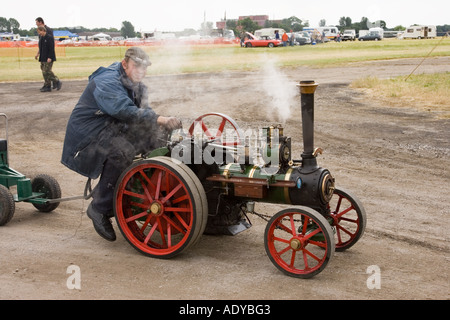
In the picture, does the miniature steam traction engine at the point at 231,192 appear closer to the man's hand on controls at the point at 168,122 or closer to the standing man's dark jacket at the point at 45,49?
the man's hand on controls at the point at 168,122

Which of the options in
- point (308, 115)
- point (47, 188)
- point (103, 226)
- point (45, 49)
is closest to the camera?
point (308, 115)

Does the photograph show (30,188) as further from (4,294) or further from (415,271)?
(415,271)

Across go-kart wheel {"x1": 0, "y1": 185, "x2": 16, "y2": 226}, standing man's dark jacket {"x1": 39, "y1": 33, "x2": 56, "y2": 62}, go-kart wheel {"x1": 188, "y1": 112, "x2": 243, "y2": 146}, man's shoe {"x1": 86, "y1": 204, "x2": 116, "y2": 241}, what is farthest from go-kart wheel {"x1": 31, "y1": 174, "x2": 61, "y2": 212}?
standing man's dark jacket {"x1": 39, "y1": 33, "x2": 56, "y2": 62}

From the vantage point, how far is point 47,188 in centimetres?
574

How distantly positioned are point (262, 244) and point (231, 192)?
0.63 metres

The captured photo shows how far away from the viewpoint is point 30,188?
18.1 feet

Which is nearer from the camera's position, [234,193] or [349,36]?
[234,193]

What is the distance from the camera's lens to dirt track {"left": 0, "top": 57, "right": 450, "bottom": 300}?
3.89 m

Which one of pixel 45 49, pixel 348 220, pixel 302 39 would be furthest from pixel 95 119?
pixel 302 39

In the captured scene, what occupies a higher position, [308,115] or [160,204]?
[308,115]

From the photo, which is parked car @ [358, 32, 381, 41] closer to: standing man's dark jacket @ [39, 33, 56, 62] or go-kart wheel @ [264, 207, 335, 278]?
standing man's dark jacket @ [39, 33, 56, 62]

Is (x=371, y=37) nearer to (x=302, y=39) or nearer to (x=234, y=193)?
(x=302, y=39)

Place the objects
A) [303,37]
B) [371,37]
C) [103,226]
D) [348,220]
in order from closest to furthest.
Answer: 1. [348,220]
2. [103,226]
3. [303,37]
4. [371,37]

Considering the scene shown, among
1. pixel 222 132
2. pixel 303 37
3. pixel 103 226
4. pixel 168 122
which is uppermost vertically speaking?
pixel 303 37
